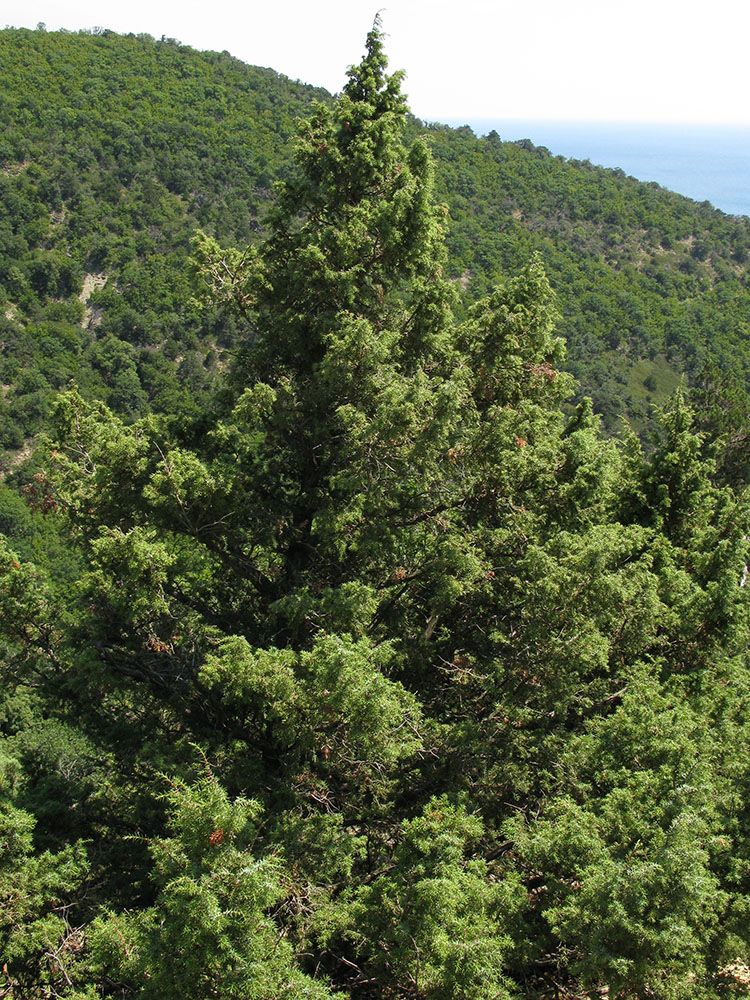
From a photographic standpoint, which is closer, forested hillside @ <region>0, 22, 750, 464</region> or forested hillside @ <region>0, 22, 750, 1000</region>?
forested hillside @ <region>0, 22, 750, 1000</region>

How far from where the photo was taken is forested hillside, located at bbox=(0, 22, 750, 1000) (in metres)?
5.71

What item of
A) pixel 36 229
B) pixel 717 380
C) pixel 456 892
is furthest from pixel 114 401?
pixel 456 892

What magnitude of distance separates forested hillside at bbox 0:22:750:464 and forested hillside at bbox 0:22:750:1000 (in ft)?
166

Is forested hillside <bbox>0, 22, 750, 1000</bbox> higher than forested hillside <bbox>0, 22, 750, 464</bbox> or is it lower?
lower

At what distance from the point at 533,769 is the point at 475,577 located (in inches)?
91.6

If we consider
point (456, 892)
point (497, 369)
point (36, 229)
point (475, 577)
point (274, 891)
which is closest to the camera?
point (274, 891)

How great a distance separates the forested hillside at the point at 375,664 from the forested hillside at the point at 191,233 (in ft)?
166

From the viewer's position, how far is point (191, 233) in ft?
240

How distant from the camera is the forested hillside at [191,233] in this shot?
219 feet

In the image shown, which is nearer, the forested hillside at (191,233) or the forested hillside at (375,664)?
the forested hillside at (375,664)

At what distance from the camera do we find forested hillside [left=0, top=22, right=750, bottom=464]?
219ft

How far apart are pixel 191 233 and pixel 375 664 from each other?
73.5 meters

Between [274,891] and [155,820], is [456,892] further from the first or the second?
[155,820]

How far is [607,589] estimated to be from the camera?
294 inches
